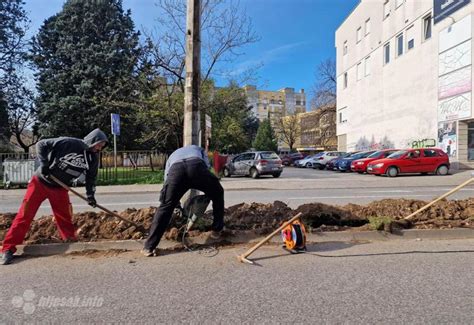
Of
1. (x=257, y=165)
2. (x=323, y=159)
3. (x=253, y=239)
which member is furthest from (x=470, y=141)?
(x=253, y=239)

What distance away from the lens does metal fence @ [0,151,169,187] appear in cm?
1575

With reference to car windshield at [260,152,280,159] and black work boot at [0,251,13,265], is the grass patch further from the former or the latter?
car windshield at [260,152,280,159]

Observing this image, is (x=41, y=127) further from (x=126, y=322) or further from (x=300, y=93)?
(x=300, y=93)

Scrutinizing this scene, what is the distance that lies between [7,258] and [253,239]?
322cm

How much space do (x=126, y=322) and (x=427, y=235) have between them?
451 centimetres

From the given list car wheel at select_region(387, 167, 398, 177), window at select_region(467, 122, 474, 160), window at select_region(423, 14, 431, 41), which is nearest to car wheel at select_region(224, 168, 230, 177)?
car wheel at select_region(387, 167, 398, 177)

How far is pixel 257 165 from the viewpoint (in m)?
18.8

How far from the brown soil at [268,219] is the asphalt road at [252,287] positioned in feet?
2.09

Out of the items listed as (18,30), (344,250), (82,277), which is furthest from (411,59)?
(18,30)

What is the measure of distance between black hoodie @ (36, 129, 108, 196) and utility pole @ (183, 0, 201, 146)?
1473 mm

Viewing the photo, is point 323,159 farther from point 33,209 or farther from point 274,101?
point 274,101

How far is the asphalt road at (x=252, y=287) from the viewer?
2.96 meters

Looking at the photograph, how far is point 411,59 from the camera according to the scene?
2605 cm

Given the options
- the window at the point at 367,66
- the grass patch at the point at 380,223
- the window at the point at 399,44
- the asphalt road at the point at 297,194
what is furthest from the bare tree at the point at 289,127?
the grass patch at the point at 380,223
